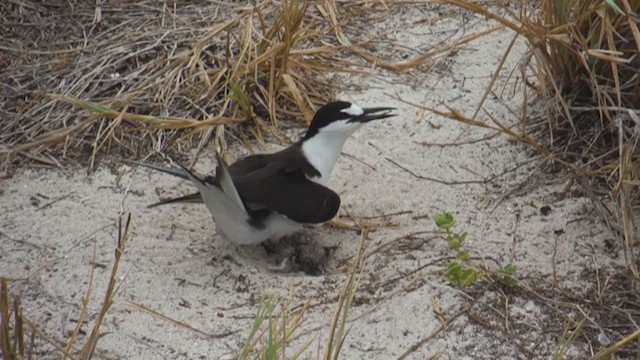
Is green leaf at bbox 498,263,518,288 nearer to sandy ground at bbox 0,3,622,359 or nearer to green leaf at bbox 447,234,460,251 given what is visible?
sandy ground at bbox 0,3,622,359

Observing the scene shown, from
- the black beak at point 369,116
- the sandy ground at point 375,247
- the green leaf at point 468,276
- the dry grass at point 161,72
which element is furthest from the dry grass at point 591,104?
the dry grass at point 161,72

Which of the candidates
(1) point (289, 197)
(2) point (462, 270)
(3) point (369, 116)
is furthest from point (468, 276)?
(3) point (369, 116)

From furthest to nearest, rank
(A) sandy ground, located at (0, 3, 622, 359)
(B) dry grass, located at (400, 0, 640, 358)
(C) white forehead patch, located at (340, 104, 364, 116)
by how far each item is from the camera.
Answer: (C) white forehead patch, located at (340, 104, 364, 116) < (B) dry grass, located at (400, 0, 640, 358) < (A) sandy ground, located at (0, 3, 622, 359)

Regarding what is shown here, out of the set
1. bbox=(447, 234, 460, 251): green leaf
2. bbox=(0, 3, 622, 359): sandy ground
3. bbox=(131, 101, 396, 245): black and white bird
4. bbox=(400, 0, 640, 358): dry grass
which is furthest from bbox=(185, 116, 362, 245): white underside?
bbox=(447, 234, 460, 251): green leaf

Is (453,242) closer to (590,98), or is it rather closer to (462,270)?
(462,270)

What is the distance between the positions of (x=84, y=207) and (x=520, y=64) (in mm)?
1909

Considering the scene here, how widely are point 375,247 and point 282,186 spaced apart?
434 mm

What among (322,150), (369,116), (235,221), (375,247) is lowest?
(375,247)

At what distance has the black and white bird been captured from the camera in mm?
4316

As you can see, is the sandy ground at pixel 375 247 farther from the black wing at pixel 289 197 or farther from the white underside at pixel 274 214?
the black wing at pixel 289 197

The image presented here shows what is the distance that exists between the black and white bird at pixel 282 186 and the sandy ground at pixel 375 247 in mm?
169

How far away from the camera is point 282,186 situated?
14.6ft

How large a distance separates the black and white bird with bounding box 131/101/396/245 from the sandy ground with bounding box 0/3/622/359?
0.17m

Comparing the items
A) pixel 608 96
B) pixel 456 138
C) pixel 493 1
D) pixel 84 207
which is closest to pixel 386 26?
pixel 493 1
